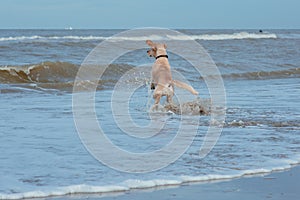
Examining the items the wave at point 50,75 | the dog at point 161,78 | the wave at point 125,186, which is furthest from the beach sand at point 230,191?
the wave at point 50,75

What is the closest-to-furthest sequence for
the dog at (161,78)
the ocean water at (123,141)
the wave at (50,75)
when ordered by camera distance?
the ocean water at (123,141) → the dog at (161,78) → the wave at (50,75)

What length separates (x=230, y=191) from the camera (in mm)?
4727

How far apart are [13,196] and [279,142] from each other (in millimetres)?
3373

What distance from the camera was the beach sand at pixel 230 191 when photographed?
14.9 ft

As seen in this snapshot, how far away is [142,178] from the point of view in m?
5.07

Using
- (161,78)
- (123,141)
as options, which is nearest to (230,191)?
(123,141)

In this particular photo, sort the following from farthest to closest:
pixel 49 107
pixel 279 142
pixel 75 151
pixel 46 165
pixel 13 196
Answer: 1. pixel 49 107
2. pixel 279 142
3. pixel 75 151
4. pixel 46 165
5. pixel 13 196

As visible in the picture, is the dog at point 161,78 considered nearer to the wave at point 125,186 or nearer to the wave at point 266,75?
the wave at point 125,186

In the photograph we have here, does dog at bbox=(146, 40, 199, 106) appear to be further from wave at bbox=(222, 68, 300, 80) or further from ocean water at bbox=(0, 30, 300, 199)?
wave at bbox=(222, 68, 300, 80)

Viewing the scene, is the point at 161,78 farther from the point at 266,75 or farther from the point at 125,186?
the point at 266,75

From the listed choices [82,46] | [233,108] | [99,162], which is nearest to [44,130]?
[99,162]

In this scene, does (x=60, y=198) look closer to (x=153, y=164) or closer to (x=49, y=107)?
(x=153, y=164)

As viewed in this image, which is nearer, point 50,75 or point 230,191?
point 230,191

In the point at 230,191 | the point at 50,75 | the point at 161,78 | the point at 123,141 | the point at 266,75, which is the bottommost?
the point at 230,191
